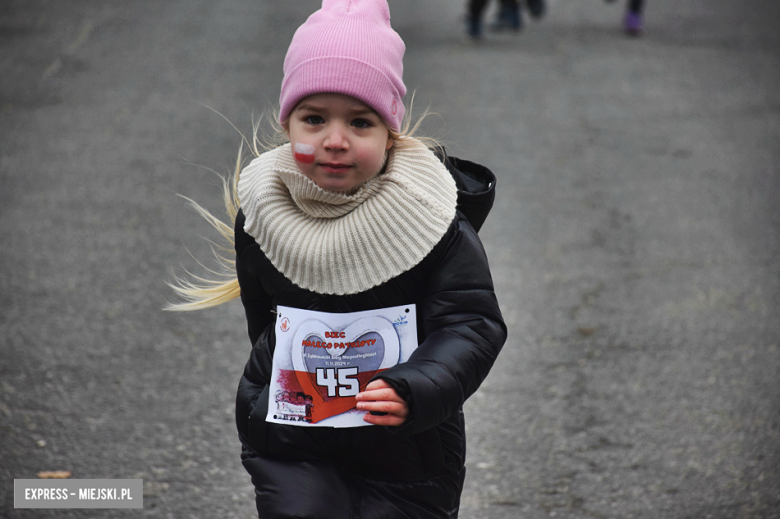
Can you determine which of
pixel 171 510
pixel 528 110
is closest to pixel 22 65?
pixel 528 110

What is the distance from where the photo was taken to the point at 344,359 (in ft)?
6.10

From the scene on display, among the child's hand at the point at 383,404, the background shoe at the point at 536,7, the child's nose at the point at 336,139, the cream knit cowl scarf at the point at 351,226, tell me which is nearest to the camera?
the child's hand at the point at 383,404

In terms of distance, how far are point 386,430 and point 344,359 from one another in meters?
0.20

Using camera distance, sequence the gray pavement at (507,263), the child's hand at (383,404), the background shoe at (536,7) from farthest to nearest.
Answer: the background shoe at (536,7)
the gray pavement at (507,263)
the child's hand at (383,404)

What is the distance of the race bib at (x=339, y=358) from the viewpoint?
6.10ft

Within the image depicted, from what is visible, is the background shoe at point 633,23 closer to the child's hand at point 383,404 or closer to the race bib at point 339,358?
the race bib at point 339,358

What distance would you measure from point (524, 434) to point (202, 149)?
3.81 m

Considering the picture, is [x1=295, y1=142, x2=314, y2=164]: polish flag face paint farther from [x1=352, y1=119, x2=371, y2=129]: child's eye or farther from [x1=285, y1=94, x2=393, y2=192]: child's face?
[x1=352, y1=119, x2=371, y2=129]: child's eye

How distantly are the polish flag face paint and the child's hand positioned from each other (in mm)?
511

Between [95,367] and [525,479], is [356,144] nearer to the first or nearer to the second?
[525,479]

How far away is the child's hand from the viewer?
1642mm

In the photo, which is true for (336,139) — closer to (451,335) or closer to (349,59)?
(349,59)

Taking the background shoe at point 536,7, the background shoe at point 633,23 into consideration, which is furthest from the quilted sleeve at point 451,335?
the background shoe at point 536,7

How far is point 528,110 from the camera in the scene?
7.47m
